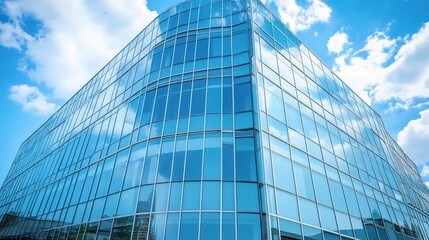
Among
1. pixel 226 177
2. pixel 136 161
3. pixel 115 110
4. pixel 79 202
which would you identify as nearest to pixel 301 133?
pixel 226 177

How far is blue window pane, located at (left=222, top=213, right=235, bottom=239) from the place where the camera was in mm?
10555

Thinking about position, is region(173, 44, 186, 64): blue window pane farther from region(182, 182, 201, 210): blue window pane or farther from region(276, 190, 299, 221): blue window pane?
region(276, 190, 299, 221): blue window pane

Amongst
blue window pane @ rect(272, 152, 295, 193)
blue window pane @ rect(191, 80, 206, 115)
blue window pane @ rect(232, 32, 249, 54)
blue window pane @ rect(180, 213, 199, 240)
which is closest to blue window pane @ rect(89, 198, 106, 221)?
blue window pane @ rect(180, 213, 199, 240)

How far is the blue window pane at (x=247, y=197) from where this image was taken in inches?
439

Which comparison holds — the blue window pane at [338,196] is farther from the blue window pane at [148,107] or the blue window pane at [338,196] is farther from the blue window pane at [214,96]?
the blue window pane at [148,107]

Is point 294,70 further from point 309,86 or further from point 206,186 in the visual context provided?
point 206,186

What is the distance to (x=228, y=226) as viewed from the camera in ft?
35.2

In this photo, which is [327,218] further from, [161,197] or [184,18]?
[184,18]

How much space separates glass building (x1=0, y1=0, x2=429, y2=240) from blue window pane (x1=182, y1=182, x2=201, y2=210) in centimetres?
5

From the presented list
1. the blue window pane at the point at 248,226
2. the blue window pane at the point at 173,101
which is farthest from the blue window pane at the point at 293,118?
the blue window pane at the point at 173,101

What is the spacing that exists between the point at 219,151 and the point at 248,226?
152 inches

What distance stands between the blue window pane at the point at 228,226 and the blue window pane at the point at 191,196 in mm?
1330

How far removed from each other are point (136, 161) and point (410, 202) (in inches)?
1015

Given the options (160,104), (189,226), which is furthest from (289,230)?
(160,104)
